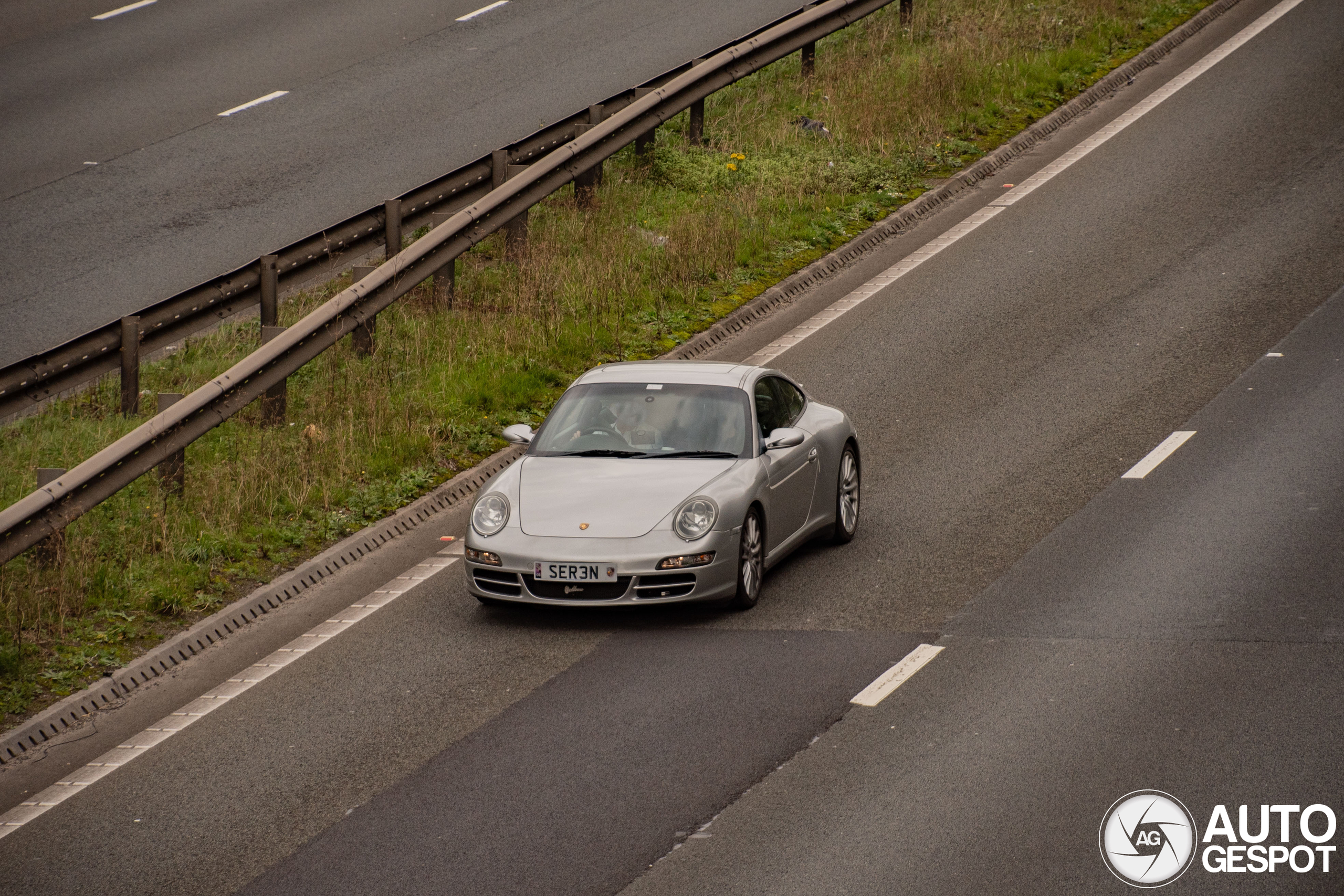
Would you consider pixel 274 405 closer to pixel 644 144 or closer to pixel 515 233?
pixel 515 233

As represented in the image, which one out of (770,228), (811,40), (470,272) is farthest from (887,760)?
(811,40)

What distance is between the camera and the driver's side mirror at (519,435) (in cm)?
1056

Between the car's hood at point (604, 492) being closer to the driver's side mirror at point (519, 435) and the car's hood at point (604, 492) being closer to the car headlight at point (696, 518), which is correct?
the car headlight at point (696, 518)

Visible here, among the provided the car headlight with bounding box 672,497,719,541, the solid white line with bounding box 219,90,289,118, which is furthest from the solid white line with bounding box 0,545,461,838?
the solid white line with bounding box 219,90,289,118

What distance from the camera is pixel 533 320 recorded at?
14.8 metres

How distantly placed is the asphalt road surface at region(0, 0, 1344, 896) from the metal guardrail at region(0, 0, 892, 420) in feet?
9.29

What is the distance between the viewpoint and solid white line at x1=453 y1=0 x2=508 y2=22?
973 inches

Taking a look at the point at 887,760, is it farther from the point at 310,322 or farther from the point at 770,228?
the point at 770,228

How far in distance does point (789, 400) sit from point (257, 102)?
12.2m

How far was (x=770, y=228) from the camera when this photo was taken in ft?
56.9

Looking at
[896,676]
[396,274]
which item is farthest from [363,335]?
[896,676]

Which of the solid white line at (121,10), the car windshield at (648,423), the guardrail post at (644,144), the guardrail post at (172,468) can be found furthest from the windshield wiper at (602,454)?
the solid white line at (121,10)

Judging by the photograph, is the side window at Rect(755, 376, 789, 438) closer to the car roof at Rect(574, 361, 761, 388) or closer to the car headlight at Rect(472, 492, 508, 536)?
the car roof at Rect(574, 361, 761, 388)

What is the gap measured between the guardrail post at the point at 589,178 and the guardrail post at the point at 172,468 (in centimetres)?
677
